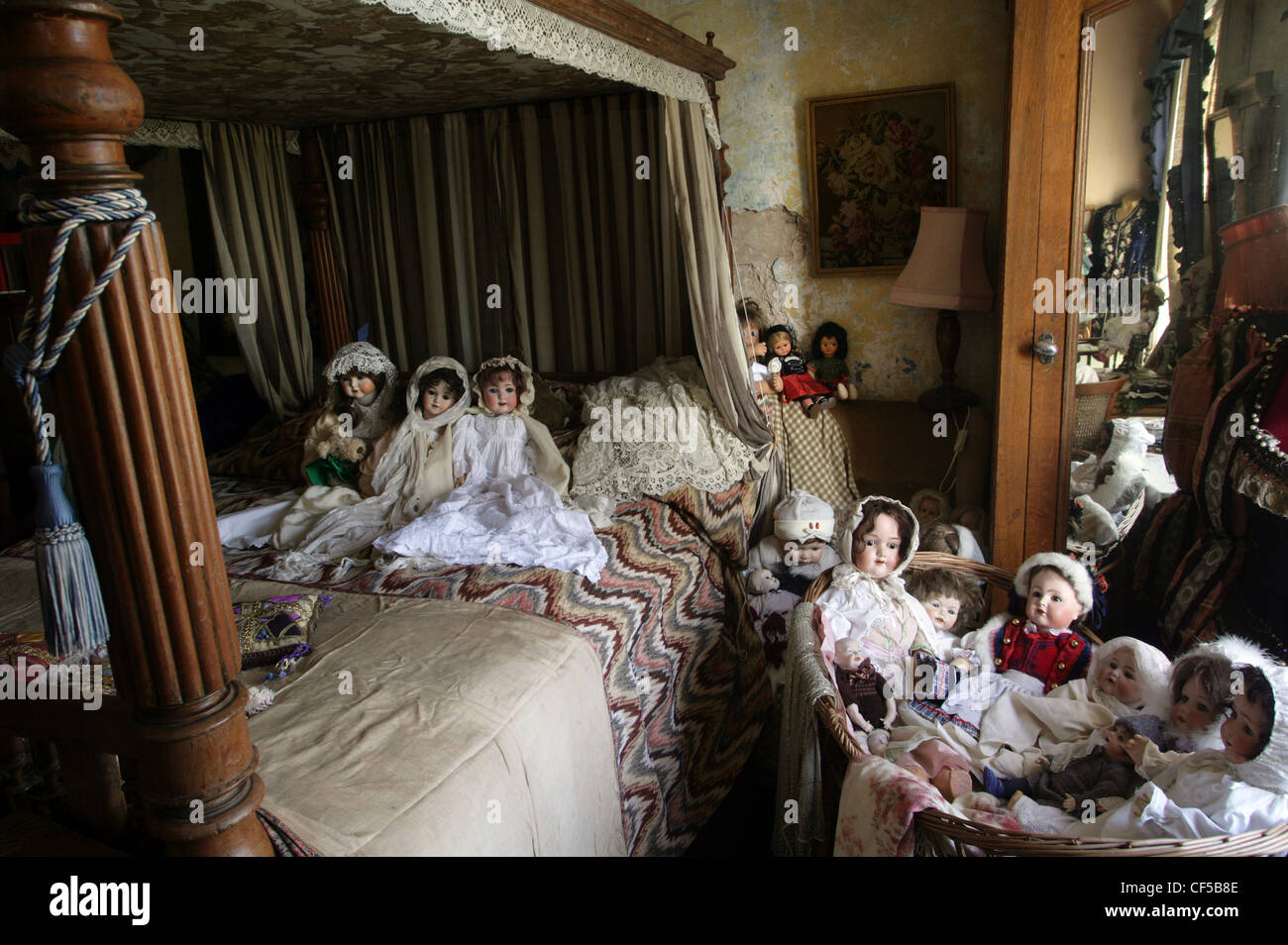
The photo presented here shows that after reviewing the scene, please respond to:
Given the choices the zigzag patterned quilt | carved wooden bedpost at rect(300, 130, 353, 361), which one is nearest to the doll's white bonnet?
the zigzag patterned quilt

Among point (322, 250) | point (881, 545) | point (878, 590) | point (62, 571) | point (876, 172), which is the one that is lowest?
point (878, 590)

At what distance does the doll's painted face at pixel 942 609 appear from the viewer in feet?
8.25

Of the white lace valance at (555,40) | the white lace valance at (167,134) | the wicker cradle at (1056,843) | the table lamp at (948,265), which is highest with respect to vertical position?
the white lace valance at (167,134)

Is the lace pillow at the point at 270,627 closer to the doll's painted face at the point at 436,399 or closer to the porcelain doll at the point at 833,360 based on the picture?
the doll's painted face at the point at 436,399

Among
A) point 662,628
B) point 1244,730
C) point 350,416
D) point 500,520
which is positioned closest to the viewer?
point 1244,730

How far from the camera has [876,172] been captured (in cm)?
345

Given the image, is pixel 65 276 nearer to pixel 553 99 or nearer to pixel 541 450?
pixel 541 450

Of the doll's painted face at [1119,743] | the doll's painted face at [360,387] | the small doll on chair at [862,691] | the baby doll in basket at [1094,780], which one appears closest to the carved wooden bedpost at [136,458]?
the small doll on chair at [862,691]

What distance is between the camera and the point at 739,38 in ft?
11.9

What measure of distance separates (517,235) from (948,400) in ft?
6.41

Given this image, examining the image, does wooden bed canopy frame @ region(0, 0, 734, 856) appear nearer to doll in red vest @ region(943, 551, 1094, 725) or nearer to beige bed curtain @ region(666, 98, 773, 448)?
doll in red vest @ region(943, 551, 1094, 725)

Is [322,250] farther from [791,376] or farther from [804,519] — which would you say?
[804,519]

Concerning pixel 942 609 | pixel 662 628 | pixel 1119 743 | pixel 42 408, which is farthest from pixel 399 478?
pixel 1119 743

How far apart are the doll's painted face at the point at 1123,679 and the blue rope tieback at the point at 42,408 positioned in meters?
2.00
